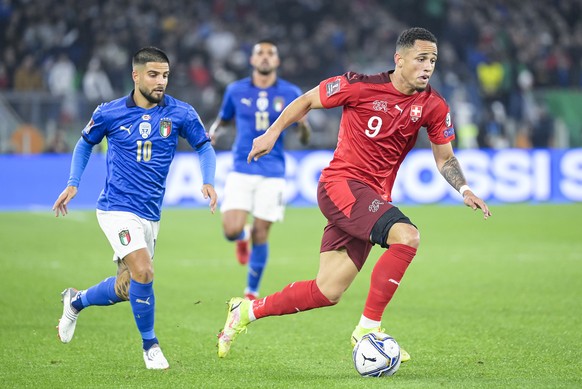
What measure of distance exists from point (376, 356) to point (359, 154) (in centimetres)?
140

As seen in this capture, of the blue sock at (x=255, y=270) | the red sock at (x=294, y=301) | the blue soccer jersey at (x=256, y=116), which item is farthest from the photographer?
the blue soccer jersey at (x=256, y=116)

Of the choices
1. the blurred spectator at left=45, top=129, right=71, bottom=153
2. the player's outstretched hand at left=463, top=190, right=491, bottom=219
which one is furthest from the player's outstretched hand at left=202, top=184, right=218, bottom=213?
the blurred spectator at left=45, top=129, right=71, bottom=153

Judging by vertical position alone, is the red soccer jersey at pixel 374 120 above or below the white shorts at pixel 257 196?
above

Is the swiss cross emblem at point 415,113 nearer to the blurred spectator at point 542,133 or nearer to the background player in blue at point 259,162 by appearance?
the background player in blue at point 259,162

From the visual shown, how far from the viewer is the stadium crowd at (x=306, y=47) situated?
23219mm

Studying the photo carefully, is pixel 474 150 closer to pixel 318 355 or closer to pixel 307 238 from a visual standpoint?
pixel 307 238

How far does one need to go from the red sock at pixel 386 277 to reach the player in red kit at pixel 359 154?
0.24 ft

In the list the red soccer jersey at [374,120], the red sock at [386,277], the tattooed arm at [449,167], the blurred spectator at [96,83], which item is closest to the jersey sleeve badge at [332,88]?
the red soccer jersey at [374,120]

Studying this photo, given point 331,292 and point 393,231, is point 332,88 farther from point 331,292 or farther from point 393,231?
point 331,292

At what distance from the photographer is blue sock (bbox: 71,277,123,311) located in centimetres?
729

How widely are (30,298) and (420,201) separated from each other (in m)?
11.9

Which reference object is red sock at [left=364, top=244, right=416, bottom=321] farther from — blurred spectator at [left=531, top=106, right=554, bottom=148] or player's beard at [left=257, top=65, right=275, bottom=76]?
blurred spectator at [left=531, top=106, right=554, bottom=148]

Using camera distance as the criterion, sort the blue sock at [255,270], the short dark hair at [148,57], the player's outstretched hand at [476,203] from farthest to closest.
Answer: the blue sock at [255,270]
the short dark hair at [148,57]
the player's outstretched hand at [476,203]

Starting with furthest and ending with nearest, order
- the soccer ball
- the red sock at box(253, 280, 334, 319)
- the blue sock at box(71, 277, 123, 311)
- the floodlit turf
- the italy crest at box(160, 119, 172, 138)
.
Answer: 1. the blue sock at box(71, 277, 123, 311)
2. the italy crest at box(160, 119, 172, 138)
3. the red sock at box(253, 280, 334, 319)
4. the floodlit turf
5. the soccer ball
